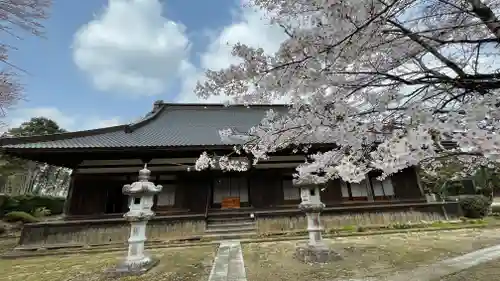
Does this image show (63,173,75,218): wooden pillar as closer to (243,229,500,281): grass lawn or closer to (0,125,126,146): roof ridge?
(0,125,126,146): roof ridge

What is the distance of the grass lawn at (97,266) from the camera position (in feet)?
14.6

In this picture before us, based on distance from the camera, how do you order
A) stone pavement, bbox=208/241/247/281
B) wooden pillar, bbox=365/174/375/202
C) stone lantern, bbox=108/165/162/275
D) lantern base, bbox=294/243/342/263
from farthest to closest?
wooden pillar, bbox=365/174/375/202, lantern base, bbox=294/243/342/263, stone lantern, bbox=108/165/162/275, stone pavement, bbox=208/241/247/281

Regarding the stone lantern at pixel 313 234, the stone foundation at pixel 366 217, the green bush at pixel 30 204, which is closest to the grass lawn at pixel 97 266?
the stone lantern at pixel 313 234

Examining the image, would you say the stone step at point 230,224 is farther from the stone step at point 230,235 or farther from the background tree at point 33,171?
the background tree at point 33,171

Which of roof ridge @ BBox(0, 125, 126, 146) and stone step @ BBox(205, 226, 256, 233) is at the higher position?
roof ridge @ BBox(0, 125, 126, 146)

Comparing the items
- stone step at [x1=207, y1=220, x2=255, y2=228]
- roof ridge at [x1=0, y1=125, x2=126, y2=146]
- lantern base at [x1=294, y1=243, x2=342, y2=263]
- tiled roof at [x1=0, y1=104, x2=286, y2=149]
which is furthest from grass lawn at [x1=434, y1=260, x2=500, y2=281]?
roof ridge at [x1=0, y1=125, x2=126, y2=146]

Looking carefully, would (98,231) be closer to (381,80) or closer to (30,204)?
(381,80)

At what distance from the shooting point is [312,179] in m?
5.34

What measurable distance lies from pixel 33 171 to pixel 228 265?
95.6 feet

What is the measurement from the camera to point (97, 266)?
5.27 metres

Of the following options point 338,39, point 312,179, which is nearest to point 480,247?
point 312,179

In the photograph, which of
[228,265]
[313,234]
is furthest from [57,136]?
[313,234]

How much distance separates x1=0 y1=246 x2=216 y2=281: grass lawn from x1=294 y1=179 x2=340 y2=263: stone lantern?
1.97 meters

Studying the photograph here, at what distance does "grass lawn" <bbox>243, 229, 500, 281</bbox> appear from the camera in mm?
4156
